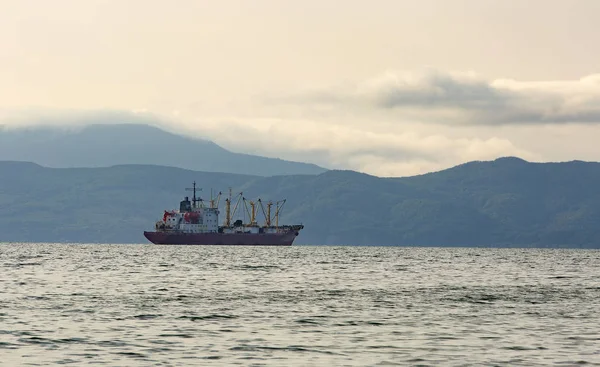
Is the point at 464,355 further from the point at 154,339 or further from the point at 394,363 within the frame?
the point at 154,339

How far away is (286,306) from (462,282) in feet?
151

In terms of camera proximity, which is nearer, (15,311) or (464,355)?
(464,355)

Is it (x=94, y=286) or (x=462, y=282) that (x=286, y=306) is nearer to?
(x=94, y=286)

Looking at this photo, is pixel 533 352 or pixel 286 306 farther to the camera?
pixel 286 306

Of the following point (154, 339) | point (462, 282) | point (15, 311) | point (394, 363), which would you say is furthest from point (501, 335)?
point (462, 282)

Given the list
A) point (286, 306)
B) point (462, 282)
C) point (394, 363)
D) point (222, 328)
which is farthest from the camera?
point (462, 282)

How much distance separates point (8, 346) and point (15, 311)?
18785 mm

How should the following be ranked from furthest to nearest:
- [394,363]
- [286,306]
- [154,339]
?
[286,306], [154,339], [394,363]

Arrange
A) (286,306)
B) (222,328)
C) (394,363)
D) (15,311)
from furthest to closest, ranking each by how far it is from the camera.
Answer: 1. (286,306)
2. (15,311)
3. (222,328)
4. (394,363)

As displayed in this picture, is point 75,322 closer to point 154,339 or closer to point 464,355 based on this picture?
point 154,339

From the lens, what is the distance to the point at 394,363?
4469 centimetres

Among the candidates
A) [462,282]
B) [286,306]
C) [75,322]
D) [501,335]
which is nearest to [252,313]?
[286,306]

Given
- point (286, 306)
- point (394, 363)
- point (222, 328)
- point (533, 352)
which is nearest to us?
point (394, 363)

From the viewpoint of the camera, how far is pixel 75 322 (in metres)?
60.3
